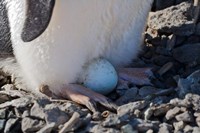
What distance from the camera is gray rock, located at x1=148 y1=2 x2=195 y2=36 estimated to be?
2895 mm

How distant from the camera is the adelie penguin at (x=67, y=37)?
2383mm

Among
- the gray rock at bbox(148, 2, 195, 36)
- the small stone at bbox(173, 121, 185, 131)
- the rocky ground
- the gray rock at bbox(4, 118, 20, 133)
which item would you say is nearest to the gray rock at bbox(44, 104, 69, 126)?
the rocky ground

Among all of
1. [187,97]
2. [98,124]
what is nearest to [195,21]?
[187,97]

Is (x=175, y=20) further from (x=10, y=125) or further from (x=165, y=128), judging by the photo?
(x=10, y=125)

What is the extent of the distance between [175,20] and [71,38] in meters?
0.69

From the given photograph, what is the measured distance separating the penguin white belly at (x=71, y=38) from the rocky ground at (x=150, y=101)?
0.13 meters

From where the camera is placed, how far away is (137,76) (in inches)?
104

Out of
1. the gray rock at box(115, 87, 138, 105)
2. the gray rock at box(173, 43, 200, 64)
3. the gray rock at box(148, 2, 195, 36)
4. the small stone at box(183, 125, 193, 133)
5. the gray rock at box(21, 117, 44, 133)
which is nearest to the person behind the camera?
the small stone at box(183, 125, 193, 133)

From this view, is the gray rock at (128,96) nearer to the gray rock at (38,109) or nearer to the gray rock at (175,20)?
the gray rock at (38,109)

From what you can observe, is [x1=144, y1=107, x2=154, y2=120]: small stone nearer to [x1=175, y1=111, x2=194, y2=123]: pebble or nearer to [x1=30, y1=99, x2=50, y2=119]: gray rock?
[x1=175, y1=111, x2=194, y2=123]: pebble

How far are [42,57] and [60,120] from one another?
1.19 feet

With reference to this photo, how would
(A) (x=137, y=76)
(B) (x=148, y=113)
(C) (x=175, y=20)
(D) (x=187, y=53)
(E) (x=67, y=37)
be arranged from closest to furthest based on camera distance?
(B) (x=148, y=113) → (E) (x=67, y=37) → (A) (x=137, y=76) → (D) (x=187, y=53) → (C) (x=175, y=20)

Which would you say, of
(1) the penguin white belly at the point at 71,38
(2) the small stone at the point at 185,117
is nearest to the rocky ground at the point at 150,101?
(2) the small stone at the point at 185,117

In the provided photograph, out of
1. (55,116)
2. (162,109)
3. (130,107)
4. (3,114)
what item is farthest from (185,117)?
(3,114)
